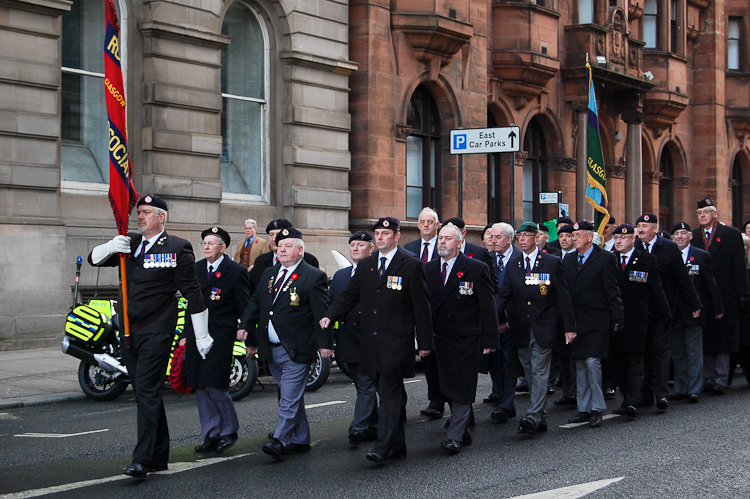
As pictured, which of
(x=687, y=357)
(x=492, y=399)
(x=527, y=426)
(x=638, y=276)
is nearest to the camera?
(x=527, y=426)

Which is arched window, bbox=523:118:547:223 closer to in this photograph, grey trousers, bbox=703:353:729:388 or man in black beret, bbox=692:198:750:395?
man in black beret, bbox=692:198:750:395

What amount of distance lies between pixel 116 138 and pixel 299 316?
2.07 meters

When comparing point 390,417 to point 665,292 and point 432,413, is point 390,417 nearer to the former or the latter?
point 432,413

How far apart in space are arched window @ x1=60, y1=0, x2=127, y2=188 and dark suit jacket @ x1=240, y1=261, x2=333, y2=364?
8.97m

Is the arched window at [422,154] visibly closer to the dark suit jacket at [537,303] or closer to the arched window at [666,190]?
the dark suit jacket at [537,303]

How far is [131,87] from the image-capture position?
16.6 m

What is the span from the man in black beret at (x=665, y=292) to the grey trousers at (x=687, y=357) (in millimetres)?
330

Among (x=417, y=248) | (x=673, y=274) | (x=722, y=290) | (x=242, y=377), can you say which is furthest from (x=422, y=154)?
(x=417, y=248)

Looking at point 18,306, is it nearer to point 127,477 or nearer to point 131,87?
point 131,87

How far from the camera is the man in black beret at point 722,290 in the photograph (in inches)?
460

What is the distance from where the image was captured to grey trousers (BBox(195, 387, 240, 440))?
309 inches

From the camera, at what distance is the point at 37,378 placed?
12.1 metres

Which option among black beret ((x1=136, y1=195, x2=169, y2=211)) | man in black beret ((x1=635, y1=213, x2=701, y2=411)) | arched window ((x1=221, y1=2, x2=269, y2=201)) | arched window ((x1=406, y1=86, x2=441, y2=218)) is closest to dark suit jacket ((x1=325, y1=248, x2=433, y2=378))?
black beret ((x1=136, y1=195, x2=169, y2=211))

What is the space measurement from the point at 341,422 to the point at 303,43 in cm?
1158
